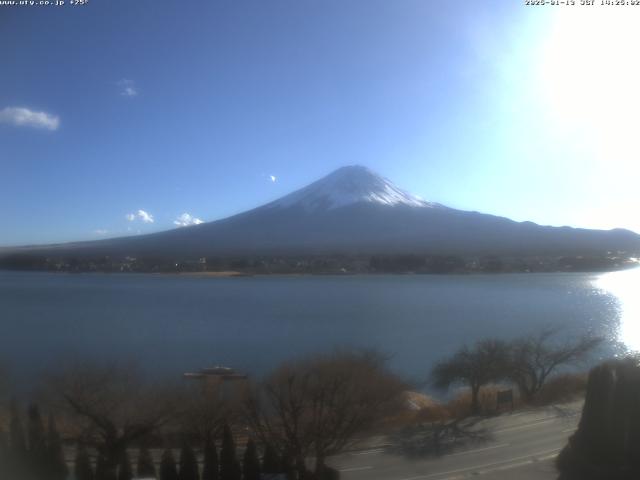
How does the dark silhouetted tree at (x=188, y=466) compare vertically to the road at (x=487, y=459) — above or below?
above

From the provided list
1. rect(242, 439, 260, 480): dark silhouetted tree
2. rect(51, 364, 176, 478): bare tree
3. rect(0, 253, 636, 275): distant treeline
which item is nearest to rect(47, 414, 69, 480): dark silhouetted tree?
rect(51, 364, 176, 478): bare tree

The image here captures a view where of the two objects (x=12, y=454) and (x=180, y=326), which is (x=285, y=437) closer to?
(x=12, y=454)

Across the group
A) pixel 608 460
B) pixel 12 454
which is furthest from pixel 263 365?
pixel 608 460

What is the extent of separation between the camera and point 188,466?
8.83ft

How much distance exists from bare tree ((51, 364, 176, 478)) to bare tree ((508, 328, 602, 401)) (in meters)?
2.71

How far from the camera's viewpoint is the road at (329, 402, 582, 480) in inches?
109

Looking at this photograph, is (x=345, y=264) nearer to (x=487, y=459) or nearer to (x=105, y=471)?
(x=487, y=459)

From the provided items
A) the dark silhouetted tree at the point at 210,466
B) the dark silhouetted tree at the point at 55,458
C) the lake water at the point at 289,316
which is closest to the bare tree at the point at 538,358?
the lake water at the point at 289,316

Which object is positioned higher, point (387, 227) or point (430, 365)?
point (387, 227)

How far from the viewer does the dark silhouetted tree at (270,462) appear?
2742 mm

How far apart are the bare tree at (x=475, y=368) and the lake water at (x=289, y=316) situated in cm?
40

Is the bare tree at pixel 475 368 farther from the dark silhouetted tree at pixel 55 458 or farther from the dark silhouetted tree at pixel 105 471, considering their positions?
the dark silhouetted tree at pixel 55 458

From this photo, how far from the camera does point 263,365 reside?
5434 millimetres

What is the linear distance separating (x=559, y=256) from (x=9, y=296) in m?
14.3
